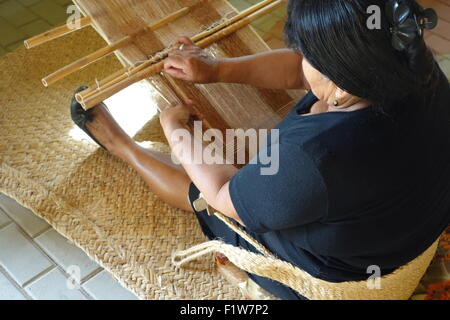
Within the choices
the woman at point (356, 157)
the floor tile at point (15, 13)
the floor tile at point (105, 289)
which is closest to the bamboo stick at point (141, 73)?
the woman at point (356, 157)

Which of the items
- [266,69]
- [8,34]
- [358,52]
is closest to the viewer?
[358,52]

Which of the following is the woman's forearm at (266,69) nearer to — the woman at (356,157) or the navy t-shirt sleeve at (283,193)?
the woman at (356,157)

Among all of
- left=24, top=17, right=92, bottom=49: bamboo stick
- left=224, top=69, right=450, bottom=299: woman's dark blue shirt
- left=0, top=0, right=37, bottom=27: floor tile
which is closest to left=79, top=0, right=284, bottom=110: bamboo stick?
left=24, top=17, right=92, bottom=49: bamboo stick

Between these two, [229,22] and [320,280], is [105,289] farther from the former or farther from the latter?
[229,22]

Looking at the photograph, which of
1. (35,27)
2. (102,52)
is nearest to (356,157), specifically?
(102,52)

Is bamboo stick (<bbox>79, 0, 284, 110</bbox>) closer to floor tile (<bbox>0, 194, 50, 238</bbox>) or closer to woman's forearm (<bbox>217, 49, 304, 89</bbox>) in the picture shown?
woman's forearm (<bbox>217, 49, 304, 89</bbox>)

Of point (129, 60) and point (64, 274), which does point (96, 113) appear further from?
point (64, 274)

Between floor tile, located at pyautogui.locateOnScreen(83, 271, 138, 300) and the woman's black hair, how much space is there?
108 centimetres

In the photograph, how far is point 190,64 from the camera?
1.42 meters

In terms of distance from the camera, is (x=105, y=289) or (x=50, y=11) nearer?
(x=105, y=289)

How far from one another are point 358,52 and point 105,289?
120cm

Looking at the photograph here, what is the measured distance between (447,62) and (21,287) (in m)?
2.20
